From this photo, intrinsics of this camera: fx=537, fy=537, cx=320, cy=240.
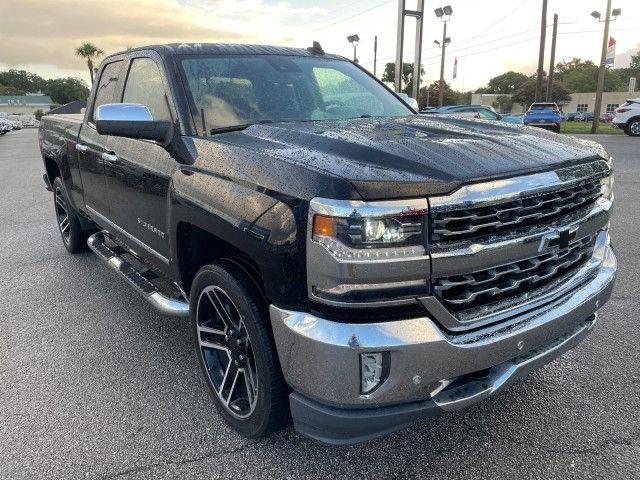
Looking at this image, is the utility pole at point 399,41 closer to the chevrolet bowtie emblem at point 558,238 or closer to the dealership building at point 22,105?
the chevrolet bowtie emblem at point 558,238

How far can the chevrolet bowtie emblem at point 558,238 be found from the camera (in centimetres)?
221

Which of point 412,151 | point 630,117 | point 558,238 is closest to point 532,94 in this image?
point 630,117

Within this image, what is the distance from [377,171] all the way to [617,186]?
9098 millimetres

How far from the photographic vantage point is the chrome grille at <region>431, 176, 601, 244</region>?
1952 millimetres

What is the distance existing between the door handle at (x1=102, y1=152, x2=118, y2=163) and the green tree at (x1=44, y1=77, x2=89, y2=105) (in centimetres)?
13110

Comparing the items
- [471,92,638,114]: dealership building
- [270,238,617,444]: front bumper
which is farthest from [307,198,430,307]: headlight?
[471,92,638,114]: dealership building

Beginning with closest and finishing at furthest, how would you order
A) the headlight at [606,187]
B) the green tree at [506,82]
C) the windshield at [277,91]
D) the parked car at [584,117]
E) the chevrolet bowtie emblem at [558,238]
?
the chevrolet bowtie emblem at [558,238], the headlight at [606,187], the windshield at [277,91], the parked car at [584,117], the green tree at [506,82]

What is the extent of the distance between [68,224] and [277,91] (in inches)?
140

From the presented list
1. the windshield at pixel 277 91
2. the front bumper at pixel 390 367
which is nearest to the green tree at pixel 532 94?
the windshield at pixel 277 91

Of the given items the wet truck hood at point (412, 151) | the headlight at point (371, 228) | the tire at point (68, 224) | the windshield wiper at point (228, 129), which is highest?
the windshield wiper at point (228, 129)

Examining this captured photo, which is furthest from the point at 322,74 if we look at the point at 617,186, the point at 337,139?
the point at 617,186

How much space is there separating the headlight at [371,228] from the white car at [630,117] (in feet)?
81.2

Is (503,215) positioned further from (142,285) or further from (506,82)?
(506,82)

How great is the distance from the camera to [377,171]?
2014 millimetres
